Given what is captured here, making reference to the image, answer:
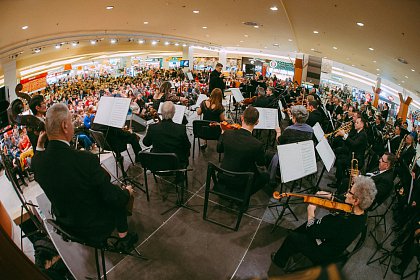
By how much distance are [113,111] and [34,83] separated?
13.1m

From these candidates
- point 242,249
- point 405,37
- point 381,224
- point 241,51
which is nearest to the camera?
point 242,249

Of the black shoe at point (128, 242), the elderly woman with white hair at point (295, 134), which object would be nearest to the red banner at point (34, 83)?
the black shoe at point (128, 242)

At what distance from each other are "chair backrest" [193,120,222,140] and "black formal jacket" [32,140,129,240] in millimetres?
2441

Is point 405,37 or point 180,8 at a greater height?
point 180,8

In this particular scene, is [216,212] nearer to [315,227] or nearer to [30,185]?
[315,227]

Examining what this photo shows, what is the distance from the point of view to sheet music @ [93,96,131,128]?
3219mm

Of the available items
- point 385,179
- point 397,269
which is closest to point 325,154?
point 385,179

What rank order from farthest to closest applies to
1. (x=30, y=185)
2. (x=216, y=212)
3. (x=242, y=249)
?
(x=30, y=185) → (x=216, y=212) → (x=242, y=249)

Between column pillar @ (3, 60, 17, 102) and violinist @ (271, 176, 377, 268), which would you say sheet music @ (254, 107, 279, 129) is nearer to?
violinist @ (271, 176, 377, 268)

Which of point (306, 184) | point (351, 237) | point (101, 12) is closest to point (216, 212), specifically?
point (351, 237)

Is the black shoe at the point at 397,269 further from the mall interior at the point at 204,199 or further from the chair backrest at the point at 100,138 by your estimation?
the chair backrest at the point at 100,138

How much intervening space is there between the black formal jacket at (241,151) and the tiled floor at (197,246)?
736mm

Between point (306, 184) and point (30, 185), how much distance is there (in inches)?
179

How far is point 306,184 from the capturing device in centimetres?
404
